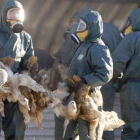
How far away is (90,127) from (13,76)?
1.16m

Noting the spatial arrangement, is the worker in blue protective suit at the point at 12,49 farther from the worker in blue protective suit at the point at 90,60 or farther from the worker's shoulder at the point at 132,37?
the worker's shoulder at the point at 132,37

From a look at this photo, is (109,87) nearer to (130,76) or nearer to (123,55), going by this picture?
(130,76)

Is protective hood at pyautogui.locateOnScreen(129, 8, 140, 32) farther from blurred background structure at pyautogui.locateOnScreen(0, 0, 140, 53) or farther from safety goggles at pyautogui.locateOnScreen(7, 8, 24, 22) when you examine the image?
blurred background structure at pyautogui.locateOnScreen(0, 0, 140, 53)

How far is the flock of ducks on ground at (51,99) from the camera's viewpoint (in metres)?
6.77

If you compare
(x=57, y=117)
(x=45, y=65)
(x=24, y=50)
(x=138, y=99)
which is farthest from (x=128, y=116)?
(x=45, y=65)

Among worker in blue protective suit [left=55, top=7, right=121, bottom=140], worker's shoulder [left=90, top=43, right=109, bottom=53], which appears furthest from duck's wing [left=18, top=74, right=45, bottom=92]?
worker in blue protective suit [left=55, top=7, right=121, bottom=140]

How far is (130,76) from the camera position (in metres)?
7.87

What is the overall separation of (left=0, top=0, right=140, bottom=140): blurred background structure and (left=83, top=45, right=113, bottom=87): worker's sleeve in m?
3.37

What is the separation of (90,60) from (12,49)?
1.28m

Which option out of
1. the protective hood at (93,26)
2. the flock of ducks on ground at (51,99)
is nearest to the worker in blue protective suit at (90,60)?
the protective hood at (93,26)

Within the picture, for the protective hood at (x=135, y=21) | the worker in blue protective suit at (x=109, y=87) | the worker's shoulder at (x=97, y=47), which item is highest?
the protective hood at (x=135, y=21)

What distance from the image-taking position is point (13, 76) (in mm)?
7020

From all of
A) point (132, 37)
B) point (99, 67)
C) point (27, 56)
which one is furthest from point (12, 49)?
point (132, 37)

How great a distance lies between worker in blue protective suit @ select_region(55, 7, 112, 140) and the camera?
672 cm
